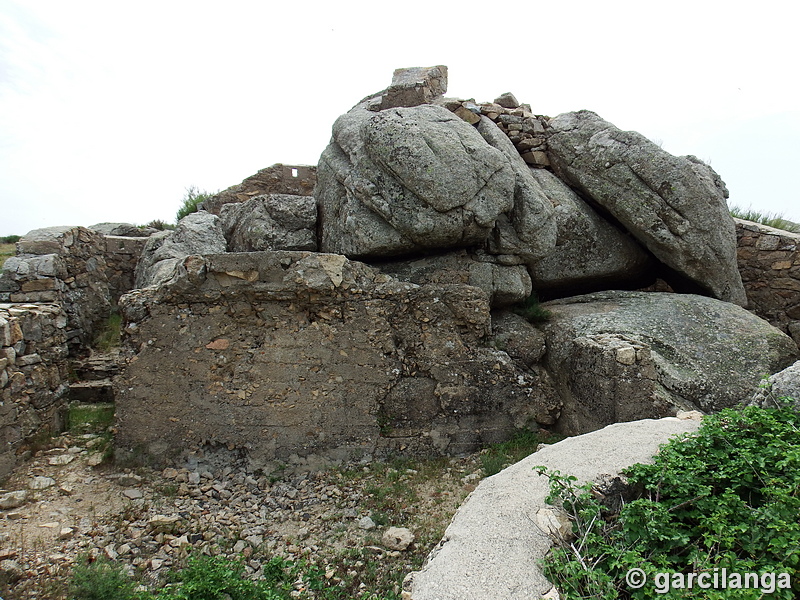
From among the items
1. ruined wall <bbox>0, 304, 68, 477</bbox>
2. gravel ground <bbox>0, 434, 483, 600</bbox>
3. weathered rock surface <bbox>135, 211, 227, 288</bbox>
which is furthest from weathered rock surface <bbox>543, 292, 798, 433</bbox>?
ruined wall <bbox>0, 304, 68, 477</bbox>

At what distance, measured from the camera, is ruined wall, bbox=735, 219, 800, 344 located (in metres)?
7.53

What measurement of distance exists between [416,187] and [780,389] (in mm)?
3605

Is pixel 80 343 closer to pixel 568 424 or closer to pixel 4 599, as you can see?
pixel 4 599

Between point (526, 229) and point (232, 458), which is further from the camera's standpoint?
point (526, 229)

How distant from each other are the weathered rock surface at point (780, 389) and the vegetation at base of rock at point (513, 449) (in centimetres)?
211

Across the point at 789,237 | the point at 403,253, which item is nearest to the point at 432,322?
the point at 403,253

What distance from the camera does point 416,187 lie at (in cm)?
559

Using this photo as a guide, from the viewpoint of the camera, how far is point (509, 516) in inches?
107

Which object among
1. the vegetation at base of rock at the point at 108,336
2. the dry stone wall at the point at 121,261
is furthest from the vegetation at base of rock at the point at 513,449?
the dry stone wall at the point at 121,261

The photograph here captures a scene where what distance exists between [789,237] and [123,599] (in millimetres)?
Result: 8843

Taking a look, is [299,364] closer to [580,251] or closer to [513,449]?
[513,449]

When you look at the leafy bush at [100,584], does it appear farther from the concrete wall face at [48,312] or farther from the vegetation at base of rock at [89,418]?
the vegetation at base of rock at [89,418]

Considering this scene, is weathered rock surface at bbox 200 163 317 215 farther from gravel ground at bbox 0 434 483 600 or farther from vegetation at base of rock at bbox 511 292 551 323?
gravel ground at bbox 0 434 483 600

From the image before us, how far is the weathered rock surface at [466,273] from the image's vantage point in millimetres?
6000
